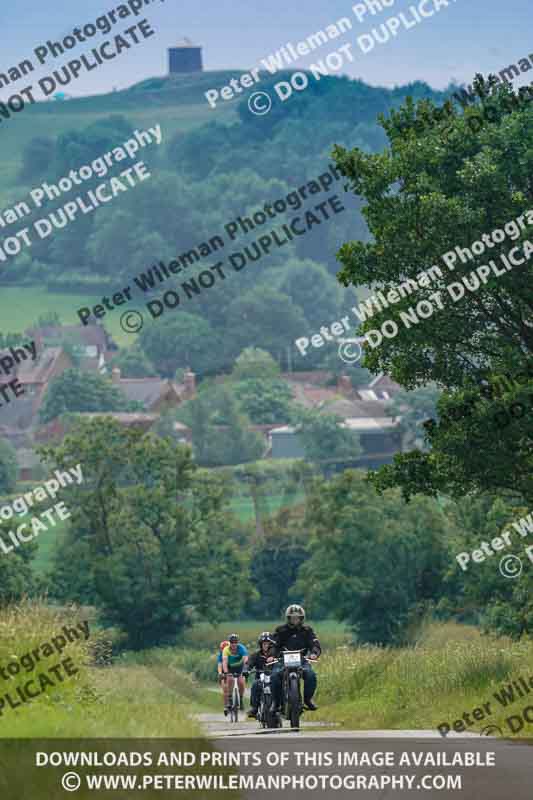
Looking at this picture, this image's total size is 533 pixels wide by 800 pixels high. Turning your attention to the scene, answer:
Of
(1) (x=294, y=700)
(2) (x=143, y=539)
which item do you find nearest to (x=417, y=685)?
(1) (x=294, y=700)

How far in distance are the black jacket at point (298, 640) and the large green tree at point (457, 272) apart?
18.6 feet

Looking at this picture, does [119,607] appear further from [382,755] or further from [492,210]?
[382,755]

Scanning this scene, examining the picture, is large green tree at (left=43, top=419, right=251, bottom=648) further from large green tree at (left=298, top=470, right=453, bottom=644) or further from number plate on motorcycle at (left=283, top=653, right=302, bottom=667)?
number plate on motorcycle at (left=283, top=653, right=302, bottom=667)

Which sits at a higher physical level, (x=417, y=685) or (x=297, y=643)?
(x=297, y=643)

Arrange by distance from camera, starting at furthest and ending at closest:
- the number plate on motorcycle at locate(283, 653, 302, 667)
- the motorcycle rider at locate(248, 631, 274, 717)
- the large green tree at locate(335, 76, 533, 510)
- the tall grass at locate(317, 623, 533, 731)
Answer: the large green tree at locate(335, 76, 533, 510) → the tall grass at locate(317, 623, 533, 731) → the motorcycle rider at locate(248, 631, 274, 717) → the number plate on motorcycle at locate(283, 653, 302, 667)

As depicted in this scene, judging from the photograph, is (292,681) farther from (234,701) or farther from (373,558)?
(373,558)

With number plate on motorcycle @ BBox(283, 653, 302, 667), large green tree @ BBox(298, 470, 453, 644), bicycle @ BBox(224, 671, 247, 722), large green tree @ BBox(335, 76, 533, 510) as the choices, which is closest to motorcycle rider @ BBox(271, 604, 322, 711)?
number plate on motorcycle @ BBox(283, 653, 302, 667)

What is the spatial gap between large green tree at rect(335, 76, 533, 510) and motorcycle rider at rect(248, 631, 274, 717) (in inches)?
221

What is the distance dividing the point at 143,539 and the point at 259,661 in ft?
263

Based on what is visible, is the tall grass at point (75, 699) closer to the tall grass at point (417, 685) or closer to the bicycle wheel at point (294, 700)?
the bicycle wheel at point (294, 700)

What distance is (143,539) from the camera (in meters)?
98.4

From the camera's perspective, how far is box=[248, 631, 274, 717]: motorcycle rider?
1862cm

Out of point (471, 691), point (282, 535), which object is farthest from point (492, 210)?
point (282, 535)

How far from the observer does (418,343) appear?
23.8m
